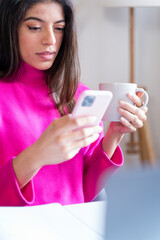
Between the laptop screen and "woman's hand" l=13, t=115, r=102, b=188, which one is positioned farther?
"woman's hand" l=13, t=115, r=102, b=188

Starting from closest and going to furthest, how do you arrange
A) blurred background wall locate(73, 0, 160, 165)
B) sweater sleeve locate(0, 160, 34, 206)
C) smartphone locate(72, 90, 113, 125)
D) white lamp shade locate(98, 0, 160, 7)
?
smartphone locate(72, 90, 113, 125), sweater sleeve locate(0, 160, 34, 206), white lamp shade locate(98, 0, 160, 7), blurred background wall locate(73, 0, 160, 165)

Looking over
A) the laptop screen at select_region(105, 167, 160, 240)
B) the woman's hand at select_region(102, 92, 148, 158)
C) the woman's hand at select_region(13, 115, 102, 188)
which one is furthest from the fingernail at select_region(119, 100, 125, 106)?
the laptop screen at select_region(105, 167, 160, 240)

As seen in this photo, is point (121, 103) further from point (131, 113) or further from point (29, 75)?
point (29, 75)

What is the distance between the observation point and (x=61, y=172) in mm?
1062

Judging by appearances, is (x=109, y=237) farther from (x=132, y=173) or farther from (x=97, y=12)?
(x=97, y=12)

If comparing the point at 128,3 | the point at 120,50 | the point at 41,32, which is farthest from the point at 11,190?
the point at 120,50

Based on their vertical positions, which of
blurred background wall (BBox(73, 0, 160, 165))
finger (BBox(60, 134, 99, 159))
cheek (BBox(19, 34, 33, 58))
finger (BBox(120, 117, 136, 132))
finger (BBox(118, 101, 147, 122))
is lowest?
blurred background wall (BBox(73, 0, 160, 165))

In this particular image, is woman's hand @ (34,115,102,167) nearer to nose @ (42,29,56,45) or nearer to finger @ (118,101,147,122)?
finger @ (118,101,147,122)

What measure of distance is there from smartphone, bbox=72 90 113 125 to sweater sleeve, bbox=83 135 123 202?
0.40 metres

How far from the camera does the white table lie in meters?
0.64

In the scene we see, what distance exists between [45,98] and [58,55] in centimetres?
14

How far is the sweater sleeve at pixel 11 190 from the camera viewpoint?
850 mm

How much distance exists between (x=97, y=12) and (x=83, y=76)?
1.55 ft

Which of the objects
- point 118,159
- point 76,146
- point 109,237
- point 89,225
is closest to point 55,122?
point 76,146
